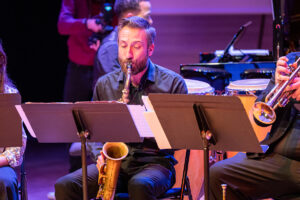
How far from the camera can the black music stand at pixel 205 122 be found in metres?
2.84

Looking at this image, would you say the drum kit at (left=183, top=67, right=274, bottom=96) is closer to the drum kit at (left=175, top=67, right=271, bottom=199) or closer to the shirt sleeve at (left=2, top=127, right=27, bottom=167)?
the drum kit at (left=175, top=67, right=271, bottom=199)

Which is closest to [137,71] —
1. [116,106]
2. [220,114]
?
[116,106]

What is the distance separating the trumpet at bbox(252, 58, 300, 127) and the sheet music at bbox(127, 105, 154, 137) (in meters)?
0.74

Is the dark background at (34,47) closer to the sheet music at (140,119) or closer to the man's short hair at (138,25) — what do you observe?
the man's short hair at (138,25)

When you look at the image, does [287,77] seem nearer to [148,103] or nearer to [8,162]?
[148,103]

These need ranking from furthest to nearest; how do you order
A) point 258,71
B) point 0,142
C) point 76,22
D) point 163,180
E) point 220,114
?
point 76,22 < point 258,71 < point 163,180 < point 0,142 < point 220,114

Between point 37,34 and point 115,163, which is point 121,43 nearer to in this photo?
point 115,163

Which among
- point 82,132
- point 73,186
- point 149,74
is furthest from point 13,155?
point 149,74

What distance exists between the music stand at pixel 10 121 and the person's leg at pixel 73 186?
435 mm

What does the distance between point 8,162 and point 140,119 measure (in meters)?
1.12

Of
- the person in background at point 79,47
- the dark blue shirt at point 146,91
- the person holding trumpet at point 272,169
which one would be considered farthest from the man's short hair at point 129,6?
the person holding trumpet at point 272,169

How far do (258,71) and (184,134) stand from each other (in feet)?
6.72

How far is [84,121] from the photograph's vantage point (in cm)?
311

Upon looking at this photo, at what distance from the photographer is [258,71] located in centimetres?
484
